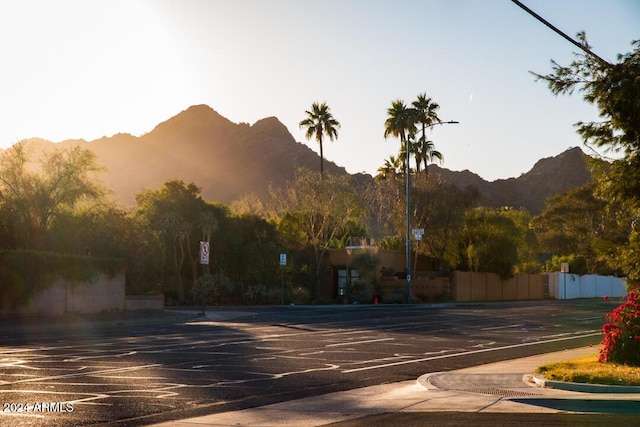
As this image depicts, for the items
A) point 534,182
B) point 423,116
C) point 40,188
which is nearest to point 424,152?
point 423,116

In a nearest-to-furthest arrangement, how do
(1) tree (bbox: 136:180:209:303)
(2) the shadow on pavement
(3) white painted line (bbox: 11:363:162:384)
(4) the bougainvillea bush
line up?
1. (2) the shadow on pavement
2. (3) white painted line (bbox: 11:363:162:384)
3. (4) the bougainvillea bush
4. (1) tree (bbox: 136:180:209:303)

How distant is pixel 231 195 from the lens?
18888cm

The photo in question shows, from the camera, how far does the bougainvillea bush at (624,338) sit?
659 inches

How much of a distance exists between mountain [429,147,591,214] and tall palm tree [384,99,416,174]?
316 feet

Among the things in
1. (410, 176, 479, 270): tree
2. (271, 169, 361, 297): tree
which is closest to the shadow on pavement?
(271, 169, 361, 297): tree

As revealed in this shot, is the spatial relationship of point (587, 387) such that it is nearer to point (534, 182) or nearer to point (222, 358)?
point (222, 358)

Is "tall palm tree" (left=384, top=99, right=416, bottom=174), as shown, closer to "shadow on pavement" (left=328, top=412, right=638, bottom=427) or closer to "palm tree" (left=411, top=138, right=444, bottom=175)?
"palm tree" (left=411, top=138, right=444, bottom=175)

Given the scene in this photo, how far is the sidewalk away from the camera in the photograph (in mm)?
12461

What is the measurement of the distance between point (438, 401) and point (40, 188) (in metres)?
32.6

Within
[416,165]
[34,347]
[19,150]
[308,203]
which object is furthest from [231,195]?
[34,347]

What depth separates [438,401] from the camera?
1379cm

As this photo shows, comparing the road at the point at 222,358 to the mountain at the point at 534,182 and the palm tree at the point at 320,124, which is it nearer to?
the palm tree at the point at 320,124

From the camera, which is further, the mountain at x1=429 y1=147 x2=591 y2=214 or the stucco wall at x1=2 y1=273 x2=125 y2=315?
the mountain at x1=429 y1=147 x2=591 y2=214

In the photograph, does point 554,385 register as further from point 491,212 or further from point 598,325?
point 491,212
